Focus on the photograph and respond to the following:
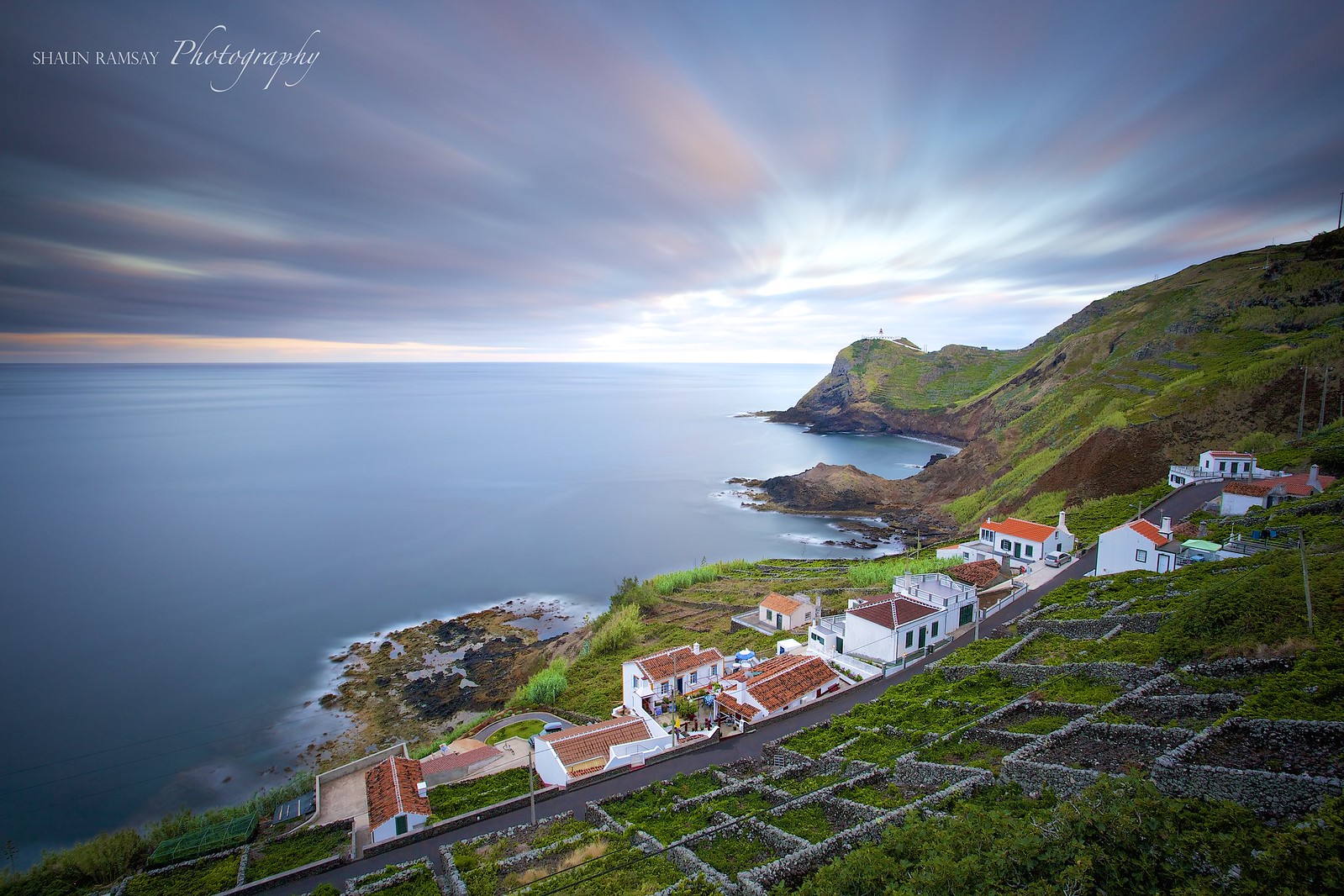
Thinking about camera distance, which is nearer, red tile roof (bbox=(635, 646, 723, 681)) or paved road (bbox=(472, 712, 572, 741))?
red tile roof (bbox=(635, 646, 723, 681))

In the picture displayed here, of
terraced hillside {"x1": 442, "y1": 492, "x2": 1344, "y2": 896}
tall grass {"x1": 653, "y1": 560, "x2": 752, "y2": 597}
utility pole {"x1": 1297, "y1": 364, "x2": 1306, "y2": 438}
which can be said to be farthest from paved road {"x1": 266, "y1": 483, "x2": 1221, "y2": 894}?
utility pole {"x1": 1297, "y1": 364, "x2": 1306, "y2": 438}

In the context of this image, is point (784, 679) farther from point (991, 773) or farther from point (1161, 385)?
point (1161, 385)

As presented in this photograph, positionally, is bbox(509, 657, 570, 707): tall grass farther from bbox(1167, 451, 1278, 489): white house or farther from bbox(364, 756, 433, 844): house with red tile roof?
bbox(1167, 451, 1278, 489): white house

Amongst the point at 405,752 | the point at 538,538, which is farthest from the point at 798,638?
the point at 538,538

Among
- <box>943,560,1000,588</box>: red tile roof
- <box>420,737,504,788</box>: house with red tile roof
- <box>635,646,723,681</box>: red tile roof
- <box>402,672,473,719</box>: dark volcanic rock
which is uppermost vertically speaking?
<box>943,560,1000,588</box>: red tile roof

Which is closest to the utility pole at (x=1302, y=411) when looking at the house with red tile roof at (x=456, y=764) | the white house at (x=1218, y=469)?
the white house at (x=1218, y=469)

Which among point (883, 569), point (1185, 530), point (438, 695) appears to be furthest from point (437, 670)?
point (1185, 530)

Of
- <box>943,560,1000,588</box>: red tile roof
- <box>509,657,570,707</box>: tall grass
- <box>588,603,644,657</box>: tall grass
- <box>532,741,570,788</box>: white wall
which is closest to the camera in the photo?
<box>532,741,570,788</box>: white wall
